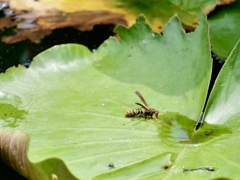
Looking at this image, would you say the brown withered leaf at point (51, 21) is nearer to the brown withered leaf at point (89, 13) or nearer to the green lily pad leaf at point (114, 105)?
the brown withered leaf at point (89, 13)

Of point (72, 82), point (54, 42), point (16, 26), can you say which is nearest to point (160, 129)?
point (72, 82)

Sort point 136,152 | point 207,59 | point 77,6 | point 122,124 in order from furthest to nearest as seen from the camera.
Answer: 1. point 77,6
2. point 207,59
3. point 122,124
4. point 136,152

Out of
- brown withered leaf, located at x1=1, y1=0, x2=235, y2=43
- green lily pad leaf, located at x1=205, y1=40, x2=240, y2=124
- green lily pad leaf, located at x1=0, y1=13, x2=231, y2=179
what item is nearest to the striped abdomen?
green lily pad leaf, located at x1=0, y1=13, x2=231, y2=179

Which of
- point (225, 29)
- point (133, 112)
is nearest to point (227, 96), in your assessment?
point (133, 112)

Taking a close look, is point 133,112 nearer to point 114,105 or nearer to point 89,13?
point 114,105

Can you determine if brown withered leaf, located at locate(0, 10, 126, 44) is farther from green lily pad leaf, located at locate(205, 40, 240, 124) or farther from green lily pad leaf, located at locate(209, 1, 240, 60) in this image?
green lily pad leaf, located at locate(205, 40, 240, 124)

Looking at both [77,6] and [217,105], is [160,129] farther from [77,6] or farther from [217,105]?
[77,6]
